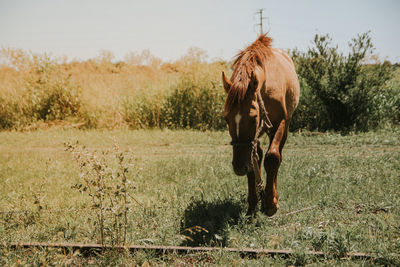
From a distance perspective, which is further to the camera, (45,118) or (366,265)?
(45,118)

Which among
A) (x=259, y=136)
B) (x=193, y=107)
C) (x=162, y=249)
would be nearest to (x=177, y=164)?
(x=259, y=136)

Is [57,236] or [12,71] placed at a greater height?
[12,71]

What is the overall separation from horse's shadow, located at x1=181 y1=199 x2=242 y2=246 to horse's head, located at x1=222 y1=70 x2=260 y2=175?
868 mm

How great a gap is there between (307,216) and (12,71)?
648 inches

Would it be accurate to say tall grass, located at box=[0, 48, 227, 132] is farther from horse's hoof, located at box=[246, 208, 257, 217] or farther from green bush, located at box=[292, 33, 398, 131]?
horse's hoof, located at box=[246, 208, 257, 217]

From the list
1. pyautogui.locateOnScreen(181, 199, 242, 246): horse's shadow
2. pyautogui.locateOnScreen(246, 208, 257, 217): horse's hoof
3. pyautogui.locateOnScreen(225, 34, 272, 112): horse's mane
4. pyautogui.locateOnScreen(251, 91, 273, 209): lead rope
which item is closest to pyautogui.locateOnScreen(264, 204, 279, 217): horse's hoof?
pyautogui.locateOnScreen(246, 208, 257, 217): horse's hoof

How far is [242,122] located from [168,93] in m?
Result: 10.4

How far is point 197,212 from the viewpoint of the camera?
4.22 m

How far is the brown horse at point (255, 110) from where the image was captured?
3.34 meters

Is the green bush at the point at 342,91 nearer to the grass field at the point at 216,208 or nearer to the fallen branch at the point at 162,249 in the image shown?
the grass field at the point at 216,208

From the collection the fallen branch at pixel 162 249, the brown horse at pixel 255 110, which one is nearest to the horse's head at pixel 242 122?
the brown horse at pixel 255 110

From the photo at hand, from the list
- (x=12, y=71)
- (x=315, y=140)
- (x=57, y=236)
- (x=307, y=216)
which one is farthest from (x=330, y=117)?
(x=12, y=71)

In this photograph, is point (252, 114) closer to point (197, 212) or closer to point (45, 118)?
point (197, 212)

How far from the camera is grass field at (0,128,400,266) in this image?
3.15 metres
